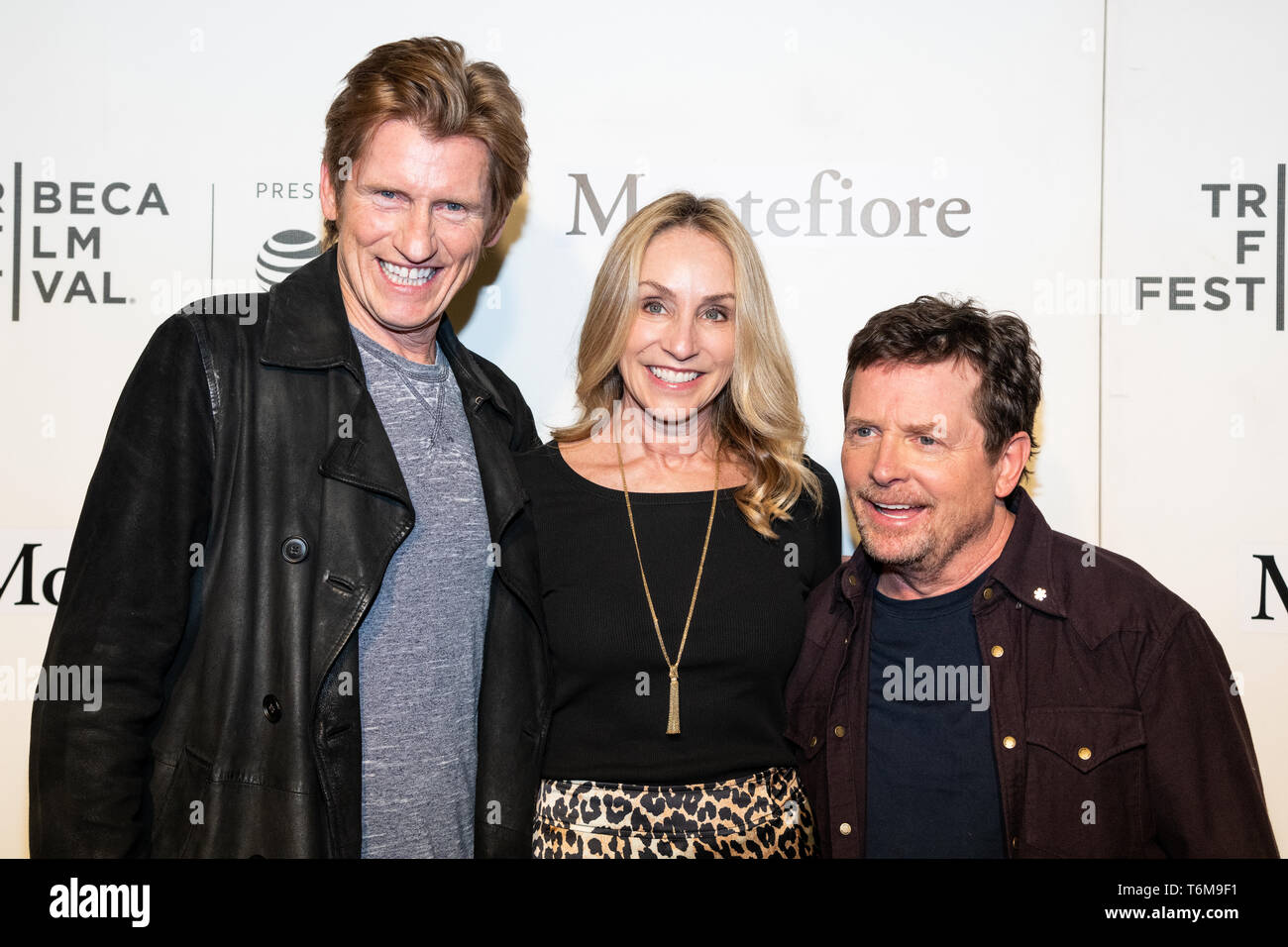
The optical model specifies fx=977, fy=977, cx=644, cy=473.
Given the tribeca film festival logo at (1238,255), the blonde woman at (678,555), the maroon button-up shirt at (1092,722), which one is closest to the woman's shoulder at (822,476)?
the blonde woman at (678,555)

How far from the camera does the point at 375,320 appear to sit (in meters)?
2.15

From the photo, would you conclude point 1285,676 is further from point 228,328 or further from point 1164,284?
point 228,328

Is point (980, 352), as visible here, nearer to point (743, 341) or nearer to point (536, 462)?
point (743, 341)

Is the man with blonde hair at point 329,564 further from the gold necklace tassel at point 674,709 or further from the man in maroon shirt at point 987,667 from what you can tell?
the man in maroon shirt at point 987,667

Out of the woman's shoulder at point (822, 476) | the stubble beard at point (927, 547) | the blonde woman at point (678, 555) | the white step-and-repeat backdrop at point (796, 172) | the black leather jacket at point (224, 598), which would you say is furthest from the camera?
the white step-and-repeat backdrop at point (796, 172)

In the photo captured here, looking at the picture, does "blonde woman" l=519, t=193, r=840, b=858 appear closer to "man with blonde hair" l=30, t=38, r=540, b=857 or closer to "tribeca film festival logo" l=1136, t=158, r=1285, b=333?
"man with blonde hair" l=30, t=38, r=540, b=857

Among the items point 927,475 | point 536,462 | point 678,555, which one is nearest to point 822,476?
point 927,475

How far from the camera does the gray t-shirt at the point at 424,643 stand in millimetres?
1941

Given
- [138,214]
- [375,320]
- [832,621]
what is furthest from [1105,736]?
[138,214]

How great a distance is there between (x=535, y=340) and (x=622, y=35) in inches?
37.3

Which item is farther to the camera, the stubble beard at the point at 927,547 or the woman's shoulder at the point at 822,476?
the woman's shoulder at the point at 822,476

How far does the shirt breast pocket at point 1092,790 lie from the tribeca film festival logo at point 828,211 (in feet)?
5.07

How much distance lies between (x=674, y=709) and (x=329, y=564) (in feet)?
2.60

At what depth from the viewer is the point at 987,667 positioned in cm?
213
